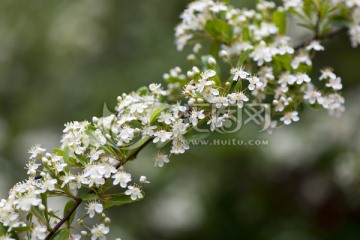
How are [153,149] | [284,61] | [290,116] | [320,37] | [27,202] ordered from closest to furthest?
[27,202] < [290,116] < [284,61] < [320,37] < [153,149]

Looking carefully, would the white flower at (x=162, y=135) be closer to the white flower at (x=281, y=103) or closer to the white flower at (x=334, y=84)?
the white flower at (x=281, y=103)

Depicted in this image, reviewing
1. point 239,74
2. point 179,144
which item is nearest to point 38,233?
point 179,144

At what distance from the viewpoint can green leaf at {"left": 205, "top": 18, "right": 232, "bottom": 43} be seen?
2662mm

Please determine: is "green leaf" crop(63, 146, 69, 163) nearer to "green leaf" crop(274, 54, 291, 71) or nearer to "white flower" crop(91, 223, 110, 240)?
"white flower" crop(91, 223, 110, 240)

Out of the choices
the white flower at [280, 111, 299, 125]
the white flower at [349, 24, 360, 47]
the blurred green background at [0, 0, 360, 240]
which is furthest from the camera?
the blurred green background at [0, 0, 360, 240]

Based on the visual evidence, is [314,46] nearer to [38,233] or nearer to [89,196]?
[89,196]

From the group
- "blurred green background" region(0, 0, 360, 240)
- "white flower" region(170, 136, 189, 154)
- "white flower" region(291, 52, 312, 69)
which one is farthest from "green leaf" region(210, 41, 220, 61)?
"blurred green background" region(0, 0, 360, 240)

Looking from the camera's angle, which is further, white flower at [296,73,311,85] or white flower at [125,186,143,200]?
white flower at [296,73,311,85]

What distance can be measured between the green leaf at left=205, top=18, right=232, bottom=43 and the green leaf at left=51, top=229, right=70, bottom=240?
1.21m

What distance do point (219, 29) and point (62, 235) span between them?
1.24 metres

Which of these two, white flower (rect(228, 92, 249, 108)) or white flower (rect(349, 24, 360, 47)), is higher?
white flower (rect(349, 24, 360, 47))

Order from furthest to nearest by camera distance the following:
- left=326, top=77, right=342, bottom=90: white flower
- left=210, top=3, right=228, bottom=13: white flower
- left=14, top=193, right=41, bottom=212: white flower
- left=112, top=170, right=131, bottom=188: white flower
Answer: left=210, top=3, right=228, bottom=13: white flower < left=326, top=77, right=342, bottom=90: white flower < left=112, top=170, right=131, bottom=188: white flower < left=14, top=193, right=41, bottom=212: white flower

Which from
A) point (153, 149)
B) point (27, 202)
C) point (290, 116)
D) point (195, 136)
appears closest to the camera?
point (27, 202)

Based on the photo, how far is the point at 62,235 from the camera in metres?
1.98
